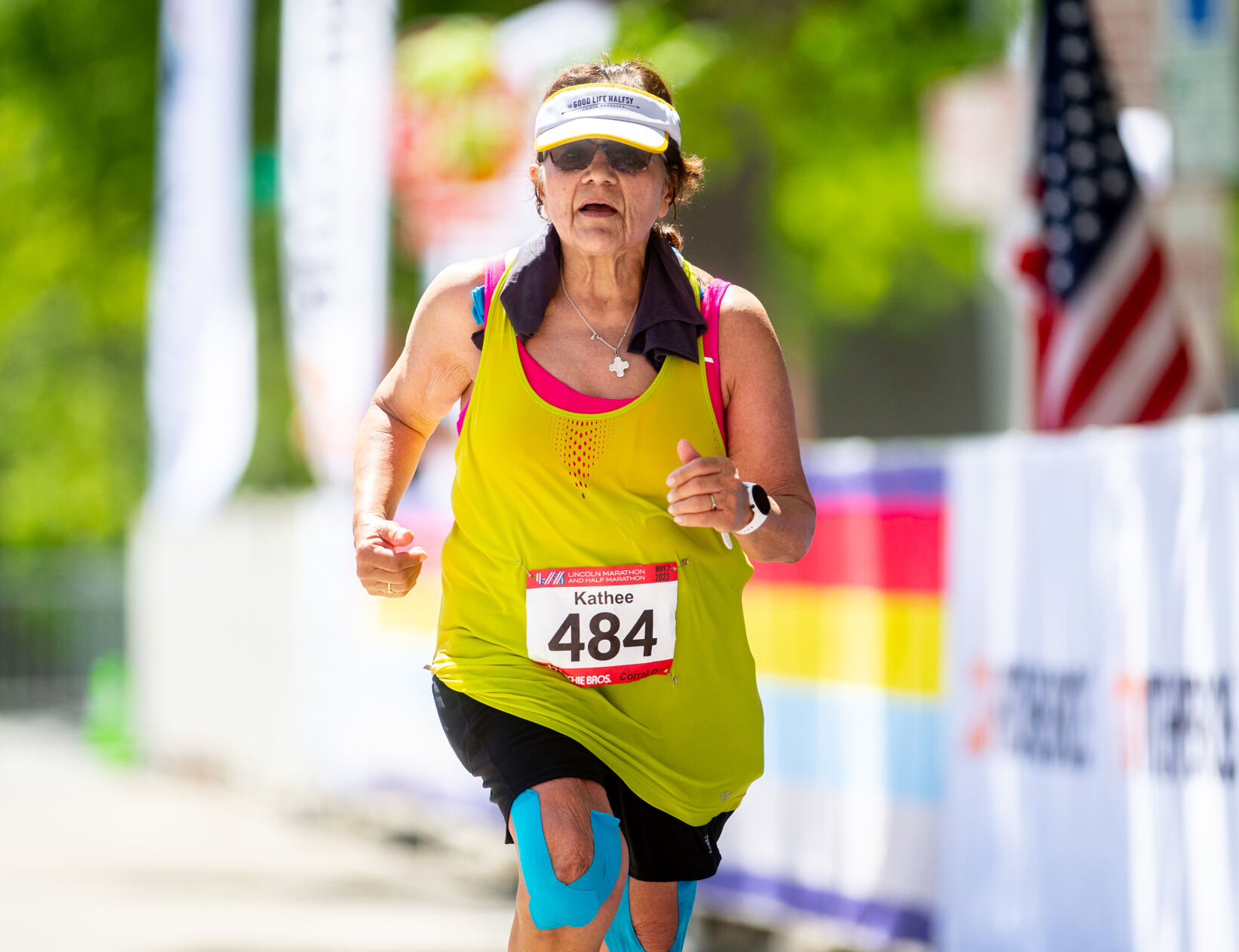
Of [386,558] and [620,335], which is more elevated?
[620,335]

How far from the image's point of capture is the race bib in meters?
3.77

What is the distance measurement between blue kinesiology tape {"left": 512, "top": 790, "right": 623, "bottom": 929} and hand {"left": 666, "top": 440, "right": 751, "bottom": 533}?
622 millimetres

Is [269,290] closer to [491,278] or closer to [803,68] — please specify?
[803,68]

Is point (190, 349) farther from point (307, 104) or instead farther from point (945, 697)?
point (945, 697)

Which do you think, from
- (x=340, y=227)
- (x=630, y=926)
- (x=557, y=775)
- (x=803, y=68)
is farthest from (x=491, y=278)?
(x=803, y=68)

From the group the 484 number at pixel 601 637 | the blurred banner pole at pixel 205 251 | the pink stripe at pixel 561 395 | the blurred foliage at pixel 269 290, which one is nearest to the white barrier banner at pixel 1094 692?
the 484 number at pixel 601 637

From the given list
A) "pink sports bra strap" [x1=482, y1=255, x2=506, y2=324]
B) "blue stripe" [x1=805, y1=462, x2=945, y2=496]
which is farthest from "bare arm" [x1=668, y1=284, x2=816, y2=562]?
"blue stripe" [x1=805, y1=462, x2=945, y2=496]

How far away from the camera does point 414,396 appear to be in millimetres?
4023

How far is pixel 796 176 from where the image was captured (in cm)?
2080

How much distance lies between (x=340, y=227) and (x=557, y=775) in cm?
812

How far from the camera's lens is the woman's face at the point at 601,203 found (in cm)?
373

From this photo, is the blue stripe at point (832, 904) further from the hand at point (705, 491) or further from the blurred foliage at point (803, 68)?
the blurred foliage at point (803, 68)

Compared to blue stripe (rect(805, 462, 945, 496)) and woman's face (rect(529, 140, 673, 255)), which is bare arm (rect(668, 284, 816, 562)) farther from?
blue stripe (rect(805, 462, 945, 496))

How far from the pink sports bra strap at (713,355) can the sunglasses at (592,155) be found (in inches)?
11.8
